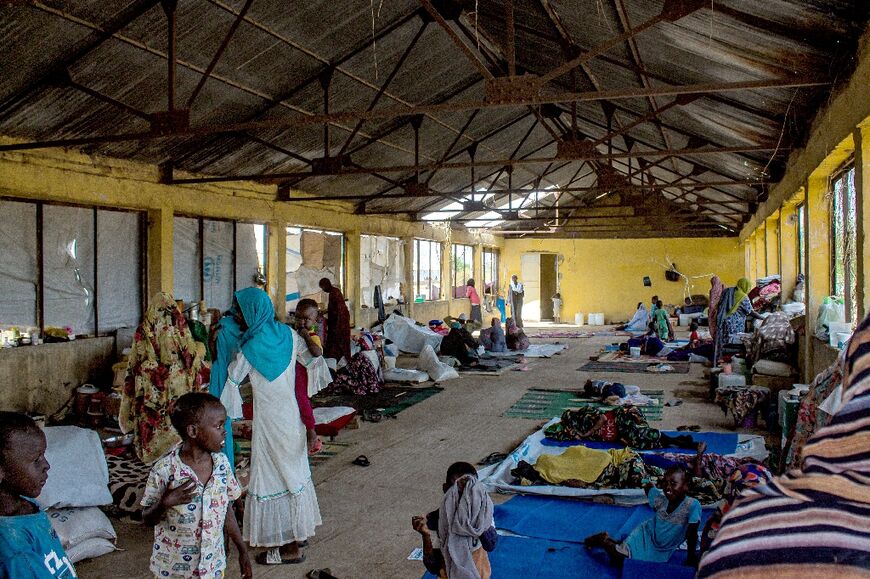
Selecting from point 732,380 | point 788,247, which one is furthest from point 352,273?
point 732,380

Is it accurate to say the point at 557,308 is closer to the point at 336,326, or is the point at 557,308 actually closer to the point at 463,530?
the point at 336,326

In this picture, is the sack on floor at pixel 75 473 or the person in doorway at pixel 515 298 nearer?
the sack on floor at pixel 75 473

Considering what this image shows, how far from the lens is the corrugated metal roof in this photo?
6711mm

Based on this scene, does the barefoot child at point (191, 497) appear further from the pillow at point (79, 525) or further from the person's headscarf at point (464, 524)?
the pillow at point (79, 525)

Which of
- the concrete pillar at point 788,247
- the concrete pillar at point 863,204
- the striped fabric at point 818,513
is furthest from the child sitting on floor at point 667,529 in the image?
the concrete pillar at point 788,247

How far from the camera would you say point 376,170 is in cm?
1073

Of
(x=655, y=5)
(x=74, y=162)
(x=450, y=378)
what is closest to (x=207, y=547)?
(x=655, y=5)

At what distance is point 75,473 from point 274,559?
180 centimetres

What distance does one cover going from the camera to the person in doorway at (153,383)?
254 inches

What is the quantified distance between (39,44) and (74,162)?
103 inches

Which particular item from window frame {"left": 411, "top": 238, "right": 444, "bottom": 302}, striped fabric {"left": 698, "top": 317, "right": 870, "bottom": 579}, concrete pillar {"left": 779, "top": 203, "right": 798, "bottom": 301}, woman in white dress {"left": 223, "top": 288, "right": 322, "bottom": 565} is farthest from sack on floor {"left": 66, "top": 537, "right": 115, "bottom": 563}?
window frame {"left": 411, "top": 238, "right": 444, "bottom": 302}

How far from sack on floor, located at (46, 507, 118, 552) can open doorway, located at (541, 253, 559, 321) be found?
25.7 meters

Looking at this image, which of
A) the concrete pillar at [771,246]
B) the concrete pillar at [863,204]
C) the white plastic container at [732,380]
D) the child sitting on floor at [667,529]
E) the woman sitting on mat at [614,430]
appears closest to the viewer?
the child sitting on floor at [667,529]

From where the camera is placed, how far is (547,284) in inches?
1184
